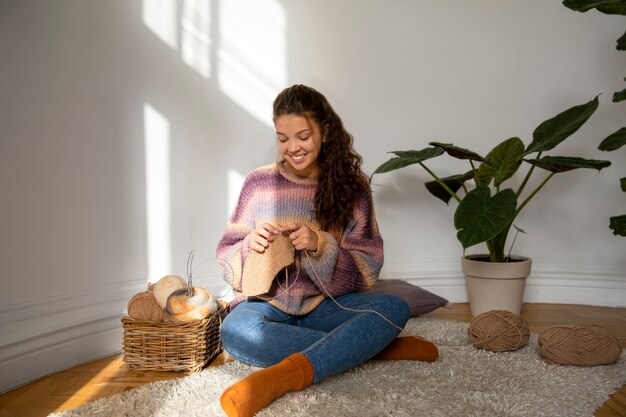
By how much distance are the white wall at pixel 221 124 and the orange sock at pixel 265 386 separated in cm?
70

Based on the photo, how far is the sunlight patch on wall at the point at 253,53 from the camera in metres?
2.30

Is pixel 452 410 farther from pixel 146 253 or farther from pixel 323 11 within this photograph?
pixel 323 11

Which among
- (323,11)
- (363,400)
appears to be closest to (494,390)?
(363,400)

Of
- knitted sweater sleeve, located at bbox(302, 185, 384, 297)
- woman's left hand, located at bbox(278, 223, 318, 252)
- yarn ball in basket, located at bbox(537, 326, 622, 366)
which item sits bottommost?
yarn ball in basket, located at bbox(537, 326, 622, 366)

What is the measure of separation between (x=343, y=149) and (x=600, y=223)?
147 centimetres

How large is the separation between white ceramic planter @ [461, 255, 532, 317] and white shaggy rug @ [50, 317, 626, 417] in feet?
1.71

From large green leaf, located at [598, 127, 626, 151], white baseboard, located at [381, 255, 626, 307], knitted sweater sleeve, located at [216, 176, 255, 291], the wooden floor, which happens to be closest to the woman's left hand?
knitted sweater sleeve, located at [216, 176, 255, 291]

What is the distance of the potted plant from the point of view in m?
1.87

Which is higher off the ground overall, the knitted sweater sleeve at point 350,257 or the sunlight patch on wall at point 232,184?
the sunlight patch on wall at point 232,184

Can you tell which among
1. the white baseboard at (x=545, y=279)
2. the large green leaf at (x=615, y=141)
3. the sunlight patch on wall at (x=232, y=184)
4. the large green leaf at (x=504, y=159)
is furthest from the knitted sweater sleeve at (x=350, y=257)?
the large green leaf at (x=615, y=141)

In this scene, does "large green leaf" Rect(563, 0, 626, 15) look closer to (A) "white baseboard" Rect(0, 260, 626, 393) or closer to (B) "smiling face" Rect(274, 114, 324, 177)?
(B) "smiling face" Rect(274, 114, 324, 177)

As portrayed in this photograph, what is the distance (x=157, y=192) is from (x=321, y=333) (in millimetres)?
884

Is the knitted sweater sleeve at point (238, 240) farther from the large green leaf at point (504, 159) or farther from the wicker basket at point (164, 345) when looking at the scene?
the large green leaf at point (504, 159)

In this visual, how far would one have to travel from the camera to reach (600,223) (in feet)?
8.66
